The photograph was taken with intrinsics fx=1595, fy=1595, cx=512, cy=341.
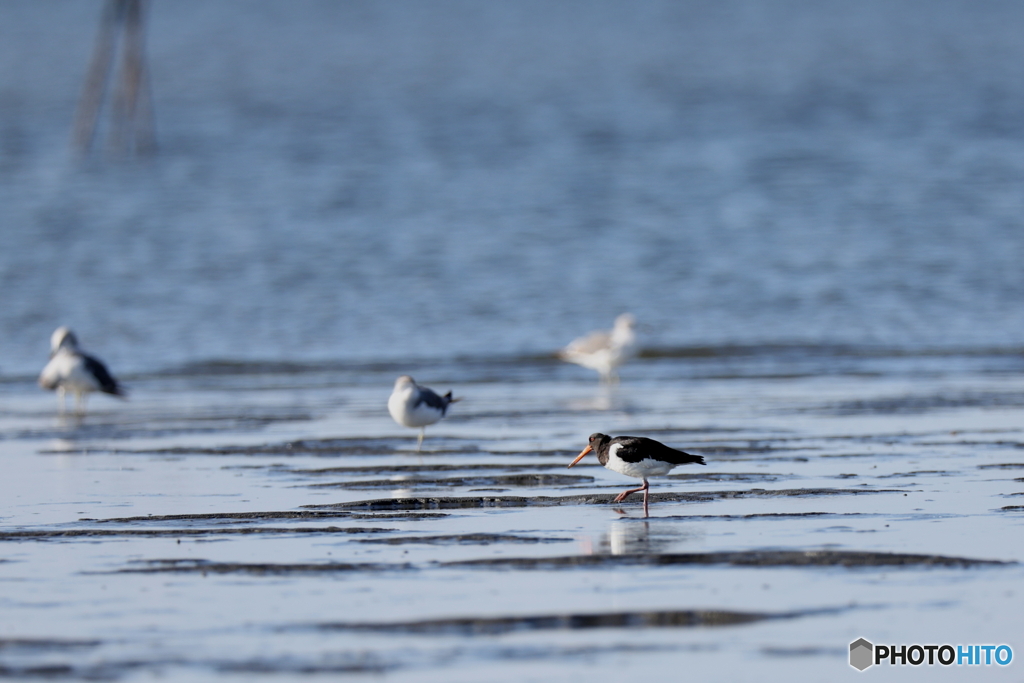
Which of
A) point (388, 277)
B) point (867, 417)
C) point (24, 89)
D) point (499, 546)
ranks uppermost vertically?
point (24, 89)

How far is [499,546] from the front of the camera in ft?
28.0

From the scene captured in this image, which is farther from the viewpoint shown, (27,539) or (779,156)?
(779,156)

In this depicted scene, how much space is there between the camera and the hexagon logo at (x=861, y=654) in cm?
634

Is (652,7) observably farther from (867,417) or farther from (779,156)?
(867,417)

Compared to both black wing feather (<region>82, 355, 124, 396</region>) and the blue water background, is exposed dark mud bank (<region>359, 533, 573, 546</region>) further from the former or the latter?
the blue water background

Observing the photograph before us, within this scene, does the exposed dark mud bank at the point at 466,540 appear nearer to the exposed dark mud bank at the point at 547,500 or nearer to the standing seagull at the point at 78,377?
the exposed dark mud bank at the point at 547,500

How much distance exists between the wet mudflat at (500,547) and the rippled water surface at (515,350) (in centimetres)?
4

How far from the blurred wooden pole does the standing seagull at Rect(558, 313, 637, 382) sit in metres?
23.4

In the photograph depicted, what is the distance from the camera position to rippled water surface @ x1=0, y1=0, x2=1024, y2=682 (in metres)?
7.07

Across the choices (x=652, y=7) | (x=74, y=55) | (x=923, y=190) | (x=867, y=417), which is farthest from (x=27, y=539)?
(x=652, y=7)

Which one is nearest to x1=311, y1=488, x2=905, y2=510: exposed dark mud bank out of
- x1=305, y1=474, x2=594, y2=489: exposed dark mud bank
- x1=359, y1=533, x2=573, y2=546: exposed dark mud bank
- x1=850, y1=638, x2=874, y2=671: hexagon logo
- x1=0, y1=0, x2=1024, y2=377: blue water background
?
x1=305, y1=474, x2=594, y2=489: exposed dark mud bank

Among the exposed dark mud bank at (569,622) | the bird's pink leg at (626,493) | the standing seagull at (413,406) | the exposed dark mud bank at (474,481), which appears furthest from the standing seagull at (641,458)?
the standing seagull at (413,406)

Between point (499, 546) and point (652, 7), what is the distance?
74.7 meters

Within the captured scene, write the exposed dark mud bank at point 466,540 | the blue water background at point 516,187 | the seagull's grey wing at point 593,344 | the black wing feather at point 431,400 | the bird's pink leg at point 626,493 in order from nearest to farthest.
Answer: the exposed dark mud bank at point 466,540 < the bird's pink leg at point 626,493 < the black wing feather at point 431,400 < the seagull's grey wing at point 593,344 < the blue water background at point 516,187
